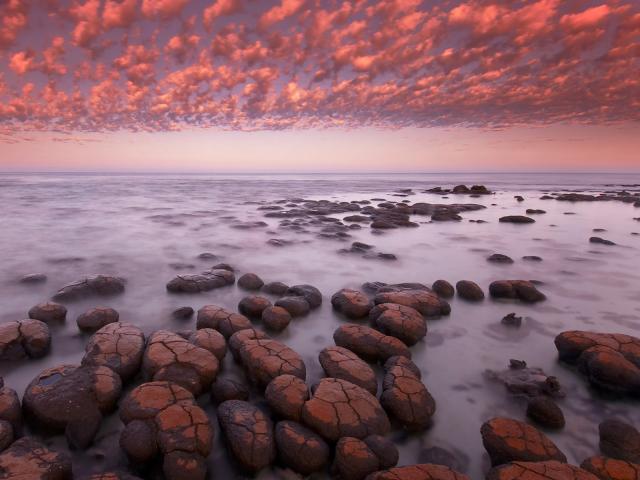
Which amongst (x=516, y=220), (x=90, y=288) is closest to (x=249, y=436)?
(x=90, y=288)

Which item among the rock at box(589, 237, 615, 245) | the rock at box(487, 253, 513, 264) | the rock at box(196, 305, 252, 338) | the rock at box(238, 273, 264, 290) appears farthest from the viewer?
the rock at box(589, 237, 615, 245)

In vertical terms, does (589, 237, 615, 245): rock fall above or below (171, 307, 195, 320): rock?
above

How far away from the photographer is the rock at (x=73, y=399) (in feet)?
9.21

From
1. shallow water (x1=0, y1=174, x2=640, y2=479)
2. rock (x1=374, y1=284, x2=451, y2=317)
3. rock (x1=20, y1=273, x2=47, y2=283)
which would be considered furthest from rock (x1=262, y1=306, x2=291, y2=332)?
rock (x1=20, y1=273, x2=47, y2=283)

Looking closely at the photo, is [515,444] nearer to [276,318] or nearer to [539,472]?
[539,472]

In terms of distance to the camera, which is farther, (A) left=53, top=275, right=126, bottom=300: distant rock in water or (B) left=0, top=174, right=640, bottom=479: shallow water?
(A) left=53, top=275, right=126, bottom=300: distant rock in water

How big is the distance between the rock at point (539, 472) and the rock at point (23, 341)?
182 inches

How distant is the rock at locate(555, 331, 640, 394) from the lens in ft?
11.4

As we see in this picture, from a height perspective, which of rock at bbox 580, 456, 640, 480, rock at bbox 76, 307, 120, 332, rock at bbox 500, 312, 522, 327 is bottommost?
rock at bbox 500, 312, 522, 327

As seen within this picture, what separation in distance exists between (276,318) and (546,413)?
3120 millimetres

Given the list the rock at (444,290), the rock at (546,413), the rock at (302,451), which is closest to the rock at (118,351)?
the rock at (302,451)

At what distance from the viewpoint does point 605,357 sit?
11.9 ft

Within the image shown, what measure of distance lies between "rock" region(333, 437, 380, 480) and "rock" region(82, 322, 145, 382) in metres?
2.24

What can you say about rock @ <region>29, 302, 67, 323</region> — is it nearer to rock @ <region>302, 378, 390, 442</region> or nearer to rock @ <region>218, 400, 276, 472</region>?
rock @ <region>218, 400, 276, 472</region>
